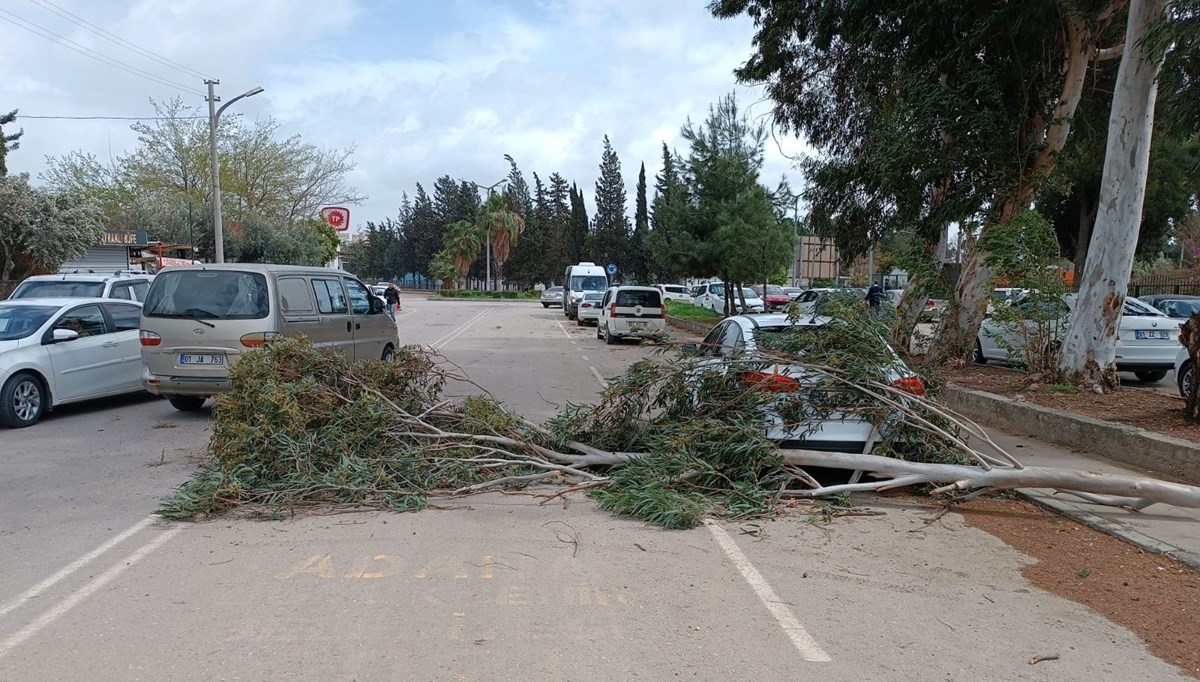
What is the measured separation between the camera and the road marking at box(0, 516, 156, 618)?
4.80 metres

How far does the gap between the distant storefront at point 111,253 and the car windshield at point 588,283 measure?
1817 cm

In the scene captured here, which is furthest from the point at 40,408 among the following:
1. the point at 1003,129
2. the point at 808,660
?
the point at 1003,129

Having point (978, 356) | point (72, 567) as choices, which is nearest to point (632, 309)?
point (978, 356)

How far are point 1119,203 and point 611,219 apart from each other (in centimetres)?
7132

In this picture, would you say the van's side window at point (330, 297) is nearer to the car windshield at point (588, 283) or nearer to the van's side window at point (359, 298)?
the van's side window at point (359, 298)

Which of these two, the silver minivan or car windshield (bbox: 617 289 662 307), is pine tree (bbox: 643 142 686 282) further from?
the silver minivan

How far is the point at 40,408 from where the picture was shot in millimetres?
10711

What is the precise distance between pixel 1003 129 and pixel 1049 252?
9.13 ft

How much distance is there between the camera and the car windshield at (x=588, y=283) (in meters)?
39.1

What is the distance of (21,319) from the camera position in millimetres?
10984

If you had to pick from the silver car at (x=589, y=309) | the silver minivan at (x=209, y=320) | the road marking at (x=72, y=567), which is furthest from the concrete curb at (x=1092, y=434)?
the silver car at (x=589, y=309)

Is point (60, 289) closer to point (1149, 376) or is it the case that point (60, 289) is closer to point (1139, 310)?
point (1139, 310)

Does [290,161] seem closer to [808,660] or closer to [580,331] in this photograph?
[580,331]

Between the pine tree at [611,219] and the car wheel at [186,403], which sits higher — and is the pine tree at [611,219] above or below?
above
